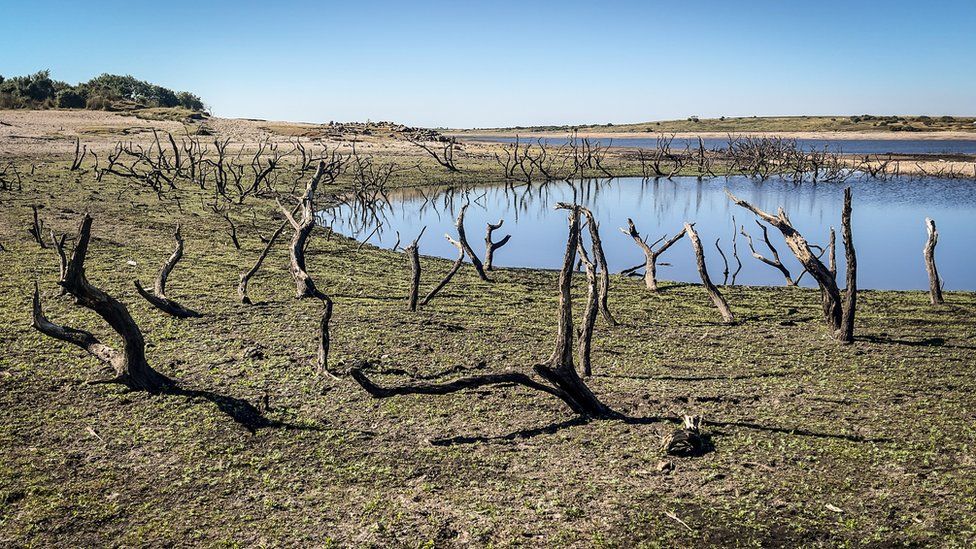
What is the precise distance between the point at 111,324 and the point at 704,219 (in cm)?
2706

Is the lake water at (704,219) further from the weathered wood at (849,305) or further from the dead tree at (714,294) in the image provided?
the weathered wood at (849,305)

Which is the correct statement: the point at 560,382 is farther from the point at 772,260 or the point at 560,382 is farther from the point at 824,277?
the point at 772,260

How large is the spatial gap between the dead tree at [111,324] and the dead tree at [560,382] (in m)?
2.58

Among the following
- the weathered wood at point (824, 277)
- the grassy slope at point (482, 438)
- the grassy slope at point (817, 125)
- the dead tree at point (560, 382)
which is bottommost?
the grassy slope at point (482, 438)

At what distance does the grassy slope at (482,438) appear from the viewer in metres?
5.85

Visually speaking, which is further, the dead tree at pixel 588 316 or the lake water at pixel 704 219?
the lake water at pixel 704 219

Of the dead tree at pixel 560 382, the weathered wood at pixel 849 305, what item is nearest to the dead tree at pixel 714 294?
the weathered wood at pixel 849 305

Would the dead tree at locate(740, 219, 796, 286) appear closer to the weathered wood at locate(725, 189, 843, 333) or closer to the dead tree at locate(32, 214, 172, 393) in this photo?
the weathered wood at locate(725, 189, 843, 333)

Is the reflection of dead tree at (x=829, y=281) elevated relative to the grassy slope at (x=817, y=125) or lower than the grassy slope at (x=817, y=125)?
lower

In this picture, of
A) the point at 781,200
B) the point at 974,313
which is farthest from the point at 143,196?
the point at 781,200

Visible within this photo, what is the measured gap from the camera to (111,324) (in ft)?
27.1

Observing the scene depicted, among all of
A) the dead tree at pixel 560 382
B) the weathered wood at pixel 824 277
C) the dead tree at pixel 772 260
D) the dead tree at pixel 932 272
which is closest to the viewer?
the dead tree at pixel 560 382

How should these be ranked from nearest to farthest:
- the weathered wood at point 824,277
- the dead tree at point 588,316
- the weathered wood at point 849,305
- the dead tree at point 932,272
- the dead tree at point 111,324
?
the dead tree at point 111,324
the dead tree at point 588,316
the weathered wood at point 849,305
the weathered wood at point 824,277
the dead tree at point 932,272

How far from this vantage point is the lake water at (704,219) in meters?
21.5
